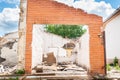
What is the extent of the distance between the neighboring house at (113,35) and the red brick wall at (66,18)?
5.44 metres

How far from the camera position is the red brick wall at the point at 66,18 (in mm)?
12289

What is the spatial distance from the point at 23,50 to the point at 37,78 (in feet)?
6.71

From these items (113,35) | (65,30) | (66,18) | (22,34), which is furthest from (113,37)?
(65,30)

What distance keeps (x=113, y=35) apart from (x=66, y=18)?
25.7 feet

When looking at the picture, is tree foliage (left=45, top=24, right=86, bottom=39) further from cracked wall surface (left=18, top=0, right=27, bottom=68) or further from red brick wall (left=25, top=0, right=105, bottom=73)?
cracked wall surface (left=18, top=0, right=27, bottom=68)

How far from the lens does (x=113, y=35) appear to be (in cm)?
1892

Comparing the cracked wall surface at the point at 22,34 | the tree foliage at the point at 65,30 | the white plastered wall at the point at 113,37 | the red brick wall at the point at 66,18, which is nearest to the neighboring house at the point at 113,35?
the white plastered wall at the point at 113,37

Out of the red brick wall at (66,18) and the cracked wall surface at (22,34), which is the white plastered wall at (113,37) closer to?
the red brick wall at (66,18)

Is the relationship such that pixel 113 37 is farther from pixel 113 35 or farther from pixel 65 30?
pixel 65 30

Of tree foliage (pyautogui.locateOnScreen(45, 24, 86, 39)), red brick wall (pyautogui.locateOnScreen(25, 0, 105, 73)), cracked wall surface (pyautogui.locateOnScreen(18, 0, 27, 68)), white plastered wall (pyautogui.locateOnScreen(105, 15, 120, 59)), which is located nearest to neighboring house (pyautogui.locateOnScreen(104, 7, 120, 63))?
white plastered wall (pyautogui.locateOnScreen(105, 15, 120, 59))

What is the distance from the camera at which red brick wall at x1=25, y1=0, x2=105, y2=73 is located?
12.3 m

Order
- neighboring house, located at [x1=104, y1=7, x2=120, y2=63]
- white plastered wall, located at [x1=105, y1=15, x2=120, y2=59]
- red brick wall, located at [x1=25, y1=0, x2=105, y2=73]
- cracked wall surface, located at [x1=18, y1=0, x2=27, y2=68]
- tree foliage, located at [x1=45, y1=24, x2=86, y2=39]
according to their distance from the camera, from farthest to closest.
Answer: tree foliage, located at [x1=45, y1=24, x2=86, y2=39] < white plastered wall, located at [x1=105, y1=15, x2=120, y2=59] < neighboring house, located at [x1=104, y1=7, x2=120, y2=63] < red brick wall, located at [x1=25, y1=0, x2=105, y2=73] < cracked wall surface, located at [x1=18, y1=0, x2=27, y2=68]

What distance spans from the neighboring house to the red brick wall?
5443 mm

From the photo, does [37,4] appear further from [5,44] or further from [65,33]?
[65,33]
